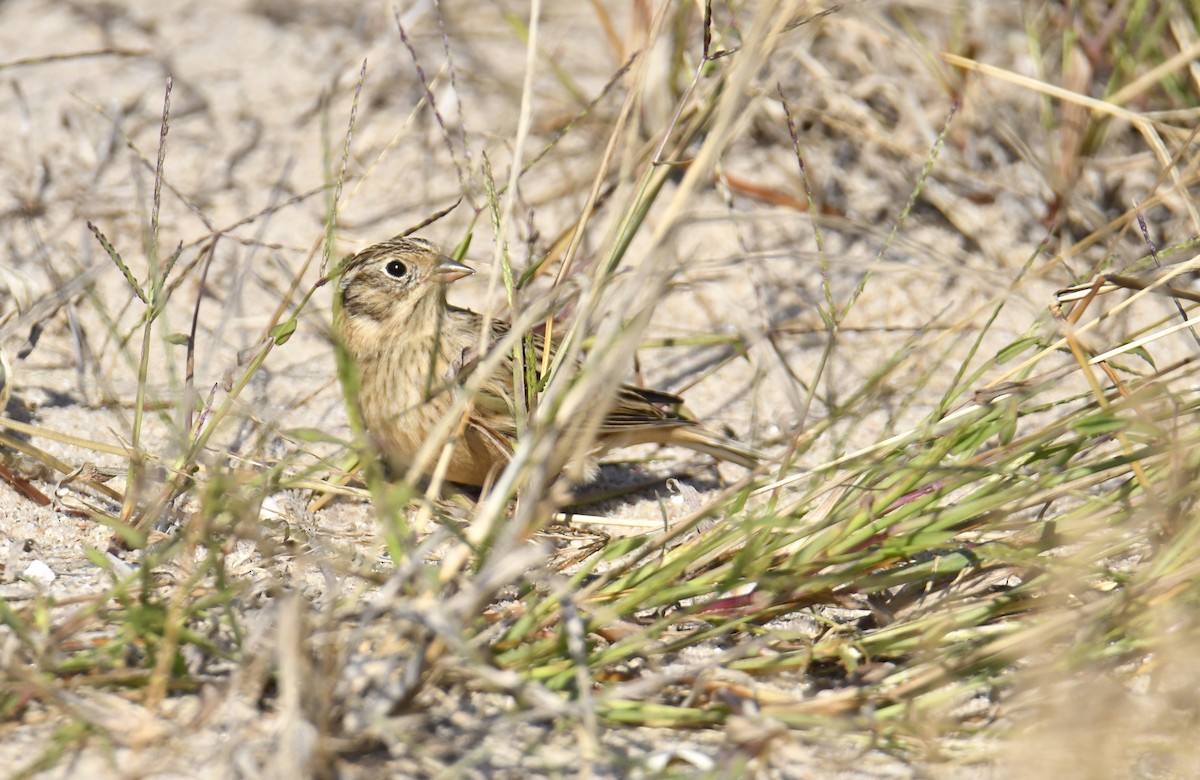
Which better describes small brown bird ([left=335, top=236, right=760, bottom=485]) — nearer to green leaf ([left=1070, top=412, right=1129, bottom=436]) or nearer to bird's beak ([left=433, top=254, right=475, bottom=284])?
bird's beak ([left=433, top=254, right=475, bottom=284])

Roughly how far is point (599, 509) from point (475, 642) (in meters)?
1.55

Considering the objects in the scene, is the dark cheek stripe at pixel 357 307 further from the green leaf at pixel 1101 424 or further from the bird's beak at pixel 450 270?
the green leaf at pixel 1101 424

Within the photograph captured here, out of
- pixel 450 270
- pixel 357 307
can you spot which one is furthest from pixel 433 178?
pixel 450 270

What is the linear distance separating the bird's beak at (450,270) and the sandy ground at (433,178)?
0.72 feet

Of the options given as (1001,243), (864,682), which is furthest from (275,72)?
(864,682)

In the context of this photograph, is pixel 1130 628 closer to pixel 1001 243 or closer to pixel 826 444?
pixel 826 444

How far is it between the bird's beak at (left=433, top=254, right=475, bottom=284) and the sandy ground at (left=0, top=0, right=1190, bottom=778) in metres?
0.22

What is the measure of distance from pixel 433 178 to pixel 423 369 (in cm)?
138

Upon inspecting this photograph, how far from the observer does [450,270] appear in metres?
3.79

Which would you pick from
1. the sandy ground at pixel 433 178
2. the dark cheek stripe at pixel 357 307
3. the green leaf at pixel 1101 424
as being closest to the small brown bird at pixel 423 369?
the dark cheek stripe at pixel 357 307

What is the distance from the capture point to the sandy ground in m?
4.13

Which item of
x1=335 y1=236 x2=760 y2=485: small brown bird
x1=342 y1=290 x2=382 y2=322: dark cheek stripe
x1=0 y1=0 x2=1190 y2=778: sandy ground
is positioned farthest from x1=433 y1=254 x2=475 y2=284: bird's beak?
x1=342 y1=290 x2=382 y2=322: dark cheek stripe

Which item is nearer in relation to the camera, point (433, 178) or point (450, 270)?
point (450, 270)

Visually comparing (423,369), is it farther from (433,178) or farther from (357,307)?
(433,178)
